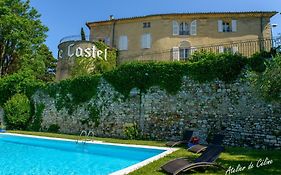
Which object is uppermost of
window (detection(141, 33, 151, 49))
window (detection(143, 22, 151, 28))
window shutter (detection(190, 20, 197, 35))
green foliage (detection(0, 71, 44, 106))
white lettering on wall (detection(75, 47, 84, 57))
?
window (detection(143, 22, 151, 28))

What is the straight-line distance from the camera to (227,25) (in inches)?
1096

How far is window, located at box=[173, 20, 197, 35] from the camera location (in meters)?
27.7

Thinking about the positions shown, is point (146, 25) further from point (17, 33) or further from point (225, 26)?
point (17, 33)

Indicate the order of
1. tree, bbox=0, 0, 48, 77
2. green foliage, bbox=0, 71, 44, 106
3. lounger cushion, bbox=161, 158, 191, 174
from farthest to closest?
tree, bbox=0, 0, 48, 77
green foliage, bbox=0, 71, 44, 106
lounger cushion, bbox=161, 158, 191, 174

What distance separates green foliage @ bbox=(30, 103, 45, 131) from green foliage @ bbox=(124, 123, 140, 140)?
29.1ft

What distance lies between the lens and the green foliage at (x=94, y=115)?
1919 cm

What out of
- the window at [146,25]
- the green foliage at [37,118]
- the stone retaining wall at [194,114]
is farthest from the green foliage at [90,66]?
the stone retaining wall at [194,114]

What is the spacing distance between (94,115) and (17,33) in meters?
17.0

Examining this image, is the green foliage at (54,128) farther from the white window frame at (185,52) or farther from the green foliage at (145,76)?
the white window frame at (185,52)

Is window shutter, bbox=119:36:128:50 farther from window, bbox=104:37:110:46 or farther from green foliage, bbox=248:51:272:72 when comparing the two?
green foliage, bbox=248:51:272:72

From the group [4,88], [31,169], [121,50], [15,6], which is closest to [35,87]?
[4,88]

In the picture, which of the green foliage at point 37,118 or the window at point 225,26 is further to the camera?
the window at point 225,26

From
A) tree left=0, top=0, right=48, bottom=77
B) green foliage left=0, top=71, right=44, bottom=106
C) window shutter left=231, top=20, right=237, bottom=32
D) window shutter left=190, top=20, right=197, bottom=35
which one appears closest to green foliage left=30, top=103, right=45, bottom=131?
green foliage left=0, top=71, right=44, bottom=106

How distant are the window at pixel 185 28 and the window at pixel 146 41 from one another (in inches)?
103
